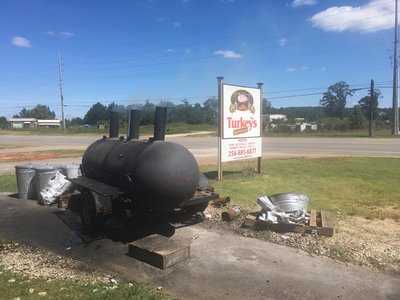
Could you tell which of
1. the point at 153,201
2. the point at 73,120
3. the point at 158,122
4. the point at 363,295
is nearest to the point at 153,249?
the point at 153,201

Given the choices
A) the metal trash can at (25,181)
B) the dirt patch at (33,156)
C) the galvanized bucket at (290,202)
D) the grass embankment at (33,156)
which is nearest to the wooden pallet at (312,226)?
the galvanized bucket at (290,202)

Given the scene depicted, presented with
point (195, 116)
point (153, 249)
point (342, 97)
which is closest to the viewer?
point (153, 249)

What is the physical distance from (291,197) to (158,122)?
2.46 metres

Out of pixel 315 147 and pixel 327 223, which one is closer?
pixel 327 223

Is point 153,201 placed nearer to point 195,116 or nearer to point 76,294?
point 76,294

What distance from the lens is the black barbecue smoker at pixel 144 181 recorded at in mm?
5914

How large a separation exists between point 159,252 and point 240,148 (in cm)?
704

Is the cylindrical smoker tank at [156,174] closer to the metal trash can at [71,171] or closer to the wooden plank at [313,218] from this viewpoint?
the wooden plank at [313,218]

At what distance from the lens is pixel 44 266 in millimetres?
5344

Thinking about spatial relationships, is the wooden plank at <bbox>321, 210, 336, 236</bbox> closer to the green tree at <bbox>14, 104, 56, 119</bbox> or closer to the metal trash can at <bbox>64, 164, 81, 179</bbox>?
the metal trash can at <bbox>64, 164, 81, 179</bbox>

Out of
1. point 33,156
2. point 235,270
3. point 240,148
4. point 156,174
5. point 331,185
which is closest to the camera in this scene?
point 235,270

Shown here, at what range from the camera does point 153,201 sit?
5984 mm

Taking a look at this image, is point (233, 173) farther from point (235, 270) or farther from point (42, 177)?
point (235, 270)

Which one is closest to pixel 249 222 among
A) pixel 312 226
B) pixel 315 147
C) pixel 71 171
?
pixel 312 226
